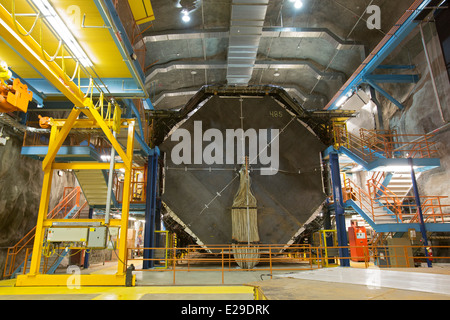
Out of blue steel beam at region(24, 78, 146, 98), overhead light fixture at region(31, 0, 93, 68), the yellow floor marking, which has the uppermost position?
blue steel beam at region(24, 78, 146, 98)

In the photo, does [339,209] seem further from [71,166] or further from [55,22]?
[55,22]

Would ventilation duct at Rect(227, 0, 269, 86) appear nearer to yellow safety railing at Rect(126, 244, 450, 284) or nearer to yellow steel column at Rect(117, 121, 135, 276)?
yellow steel column at Rect(117, 121, 135, 276)

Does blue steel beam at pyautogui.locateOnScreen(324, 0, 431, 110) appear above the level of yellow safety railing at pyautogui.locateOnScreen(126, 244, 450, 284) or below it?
above

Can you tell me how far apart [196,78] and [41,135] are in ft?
36.3

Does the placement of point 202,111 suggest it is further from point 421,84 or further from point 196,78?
point 421,84

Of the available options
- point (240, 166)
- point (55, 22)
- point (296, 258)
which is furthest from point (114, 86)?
point (296, 258)

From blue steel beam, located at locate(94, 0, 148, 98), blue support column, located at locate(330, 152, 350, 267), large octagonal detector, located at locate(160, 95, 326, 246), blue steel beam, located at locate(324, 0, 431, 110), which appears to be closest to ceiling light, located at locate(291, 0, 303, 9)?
blue steel beam, located at locate(324, 0, 431, 110)

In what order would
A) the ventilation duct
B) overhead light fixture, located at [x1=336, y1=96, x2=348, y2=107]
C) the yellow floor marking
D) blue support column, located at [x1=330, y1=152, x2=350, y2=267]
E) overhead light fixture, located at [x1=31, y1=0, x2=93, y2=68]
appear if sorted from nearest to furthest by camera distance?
1. overhead light fixture, located at [x1=31, y1=0, x2=93, y2=68]
2. the yellow floor marking
3. the ventilation duct
4. blue support column, located at [x1=330, y1=152, x2=350, y2=267]
5. overhead light fixture, located at [x1=336, y1=96, x2=348, y2=107]

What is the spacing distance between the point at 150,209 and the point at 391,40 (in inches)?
557

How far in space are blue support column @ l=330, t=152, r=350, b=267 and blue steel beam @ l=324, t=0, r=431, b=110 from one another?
5593 mm

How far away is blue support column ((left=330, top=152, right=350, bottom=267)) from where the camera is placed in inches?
520

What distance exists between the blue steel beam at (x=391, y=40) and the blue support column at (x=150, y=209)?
12.5 meters

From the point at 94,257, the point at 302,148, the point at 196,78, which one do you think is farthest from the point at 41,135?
the point at 302,148

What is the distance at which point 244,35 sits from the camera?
1408 centimetres
